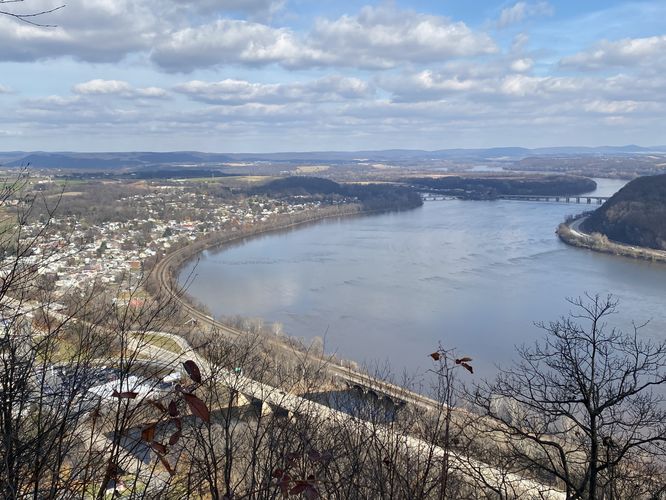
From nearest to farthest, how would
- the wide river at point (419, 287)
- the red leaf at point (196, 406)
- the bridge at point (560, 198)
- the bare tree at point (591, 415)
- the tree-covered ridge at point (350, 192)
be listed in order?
1. the red leaf at point (196, 406)
2. the bare tree at point (591, 415)
3. the wide river at point (419, 287)
4. the bridge at point (560, 198)
5. the tree-covered ridge at point (350, 192)

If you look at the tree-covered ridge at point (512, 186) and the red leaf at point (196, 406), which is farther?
the tree-covered ridge at point (512, 186)

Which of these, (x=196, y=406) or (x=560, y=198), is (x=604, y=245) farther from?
(x=196, y=406)

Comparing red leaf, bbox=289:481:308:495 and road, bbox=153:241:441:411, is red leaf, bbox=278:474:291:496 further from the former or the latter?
road, bbox=153:241:441:411

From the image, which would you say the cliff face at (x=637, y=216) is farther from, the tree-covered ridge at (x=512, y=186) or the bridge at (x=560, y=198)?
the tree-covered ridge at (x=512, y=186)

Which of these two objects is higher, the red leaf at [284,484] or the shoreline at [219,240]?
the red leaf at [284,484]

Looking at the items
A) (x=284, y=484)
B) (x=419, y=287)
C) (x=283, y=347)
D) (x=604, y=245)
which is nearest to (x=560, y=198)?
(x=604, y=245)

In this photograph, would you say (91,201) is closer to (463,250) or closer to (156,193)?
(156,193)

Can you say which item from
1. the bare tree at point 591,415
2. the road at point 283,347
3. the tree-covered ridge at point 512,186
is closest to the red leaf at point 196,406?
the road at point 283,347

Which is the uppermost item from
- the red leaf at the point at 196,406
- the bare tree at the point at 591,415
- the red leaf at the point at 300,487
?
the red leaf at the point at 196,406
